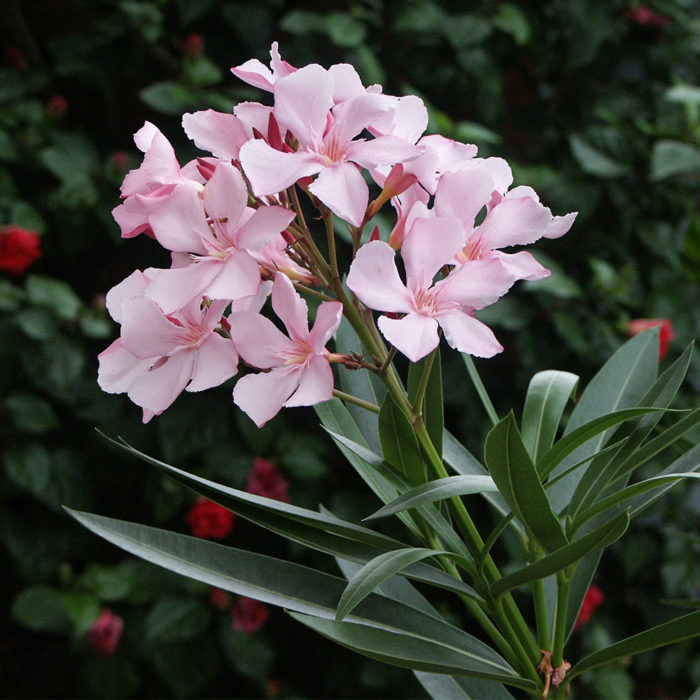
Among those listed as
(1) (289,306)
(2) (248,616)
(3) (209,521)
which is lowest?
(2) (248,616)

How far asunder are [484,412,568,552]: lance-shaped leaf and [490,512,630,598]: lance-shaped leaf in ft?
0.10

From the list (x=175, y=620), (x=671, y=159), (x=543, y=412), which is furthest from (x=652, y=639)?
(x=671, y=159)

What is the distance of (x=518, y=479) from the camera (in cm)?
48

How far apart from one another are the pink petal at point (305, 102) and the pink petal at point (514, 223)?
115 mm

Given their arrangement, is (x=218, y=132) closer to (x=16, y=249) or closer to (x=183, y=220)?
(x=183, y=220)

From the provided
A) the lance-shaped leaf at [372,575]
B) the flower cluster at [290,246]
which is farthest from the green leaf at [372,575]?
the flower cluster at [290,246]

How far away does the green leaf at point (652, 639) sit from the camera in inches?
19.3

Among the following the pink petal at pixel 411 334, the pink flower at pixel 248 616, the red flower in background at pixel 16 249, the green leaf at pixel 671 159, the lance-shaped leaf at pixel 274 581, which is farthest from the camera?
the green leaf at pixel 671 159

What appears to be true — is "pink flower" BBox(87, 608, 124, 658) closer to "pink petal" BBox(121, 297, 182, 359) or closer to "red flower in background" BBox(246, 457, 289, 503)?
"red flower in background" BBox(246, 457, 289, 503)

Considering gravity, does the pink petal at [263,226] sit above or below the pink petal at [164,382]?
above

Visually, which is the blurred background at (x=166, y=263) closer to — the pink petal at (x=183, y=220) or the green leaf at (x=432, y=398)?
the green leaf at (x=432, y=398)

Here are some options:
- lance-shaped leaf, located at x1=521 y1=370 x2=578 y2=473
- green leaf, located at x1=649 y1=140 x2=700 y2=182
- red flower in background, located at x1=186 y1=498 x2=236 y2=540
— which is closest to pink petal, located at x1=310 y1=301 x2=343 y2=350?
lance-shaped leaf, located at x1=521 y1=370 x2=578 y2=473

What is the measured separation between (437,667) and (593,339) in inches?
48.4

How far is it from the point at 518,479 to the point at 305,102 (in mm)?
245
